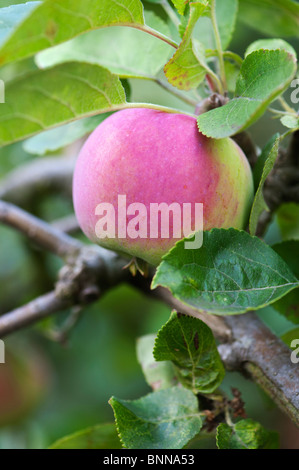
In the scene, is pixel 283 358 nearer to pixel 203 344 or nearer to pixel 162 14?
pixel 203 344

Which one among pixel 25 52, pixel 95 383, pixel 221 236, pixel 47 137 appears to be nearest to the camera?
pixel 25 52

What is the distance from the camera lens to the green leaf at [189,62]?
17.9 inches

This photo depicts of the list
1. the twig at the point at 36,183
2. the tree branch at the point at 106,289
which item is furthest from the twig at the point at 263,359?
the twig at the point at 36,183

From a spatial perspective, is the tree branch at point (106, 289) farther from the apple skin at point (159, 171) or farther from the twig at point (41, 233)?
the apple skin at point (159, 171)

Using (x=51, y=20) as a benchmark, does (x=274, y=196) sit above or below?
below

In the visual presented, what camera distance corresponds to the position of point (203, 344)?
0.52 metres

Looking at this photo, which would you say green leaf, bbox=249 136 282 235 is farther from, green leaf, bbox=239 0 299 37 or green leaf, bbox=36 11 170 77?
green leaf, bbox=239 0 299 37

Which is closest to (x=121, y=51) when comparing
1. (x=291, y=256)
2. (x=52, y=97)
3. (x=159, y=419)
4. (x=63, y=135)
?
(x=63, y=135)

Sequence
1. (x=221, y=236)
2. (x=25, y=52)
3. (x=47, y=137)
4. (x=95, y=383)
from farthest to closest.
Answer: (x=95, y=383)
(x=47, y=137)
(x=221, y=236)
(x=25, y=52)

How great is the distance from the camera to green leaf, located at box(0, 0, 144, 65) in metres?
0.36

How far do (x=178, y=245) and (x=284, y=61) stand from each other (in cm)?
19

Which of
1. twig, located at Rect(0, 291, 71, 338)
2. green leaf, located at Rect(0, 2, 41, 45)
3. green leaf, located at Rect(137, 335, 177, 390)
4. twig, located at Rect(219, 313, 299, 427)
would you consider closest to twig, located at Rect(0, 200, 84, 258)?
twig, located at Rect(0, 291, 71, 338)

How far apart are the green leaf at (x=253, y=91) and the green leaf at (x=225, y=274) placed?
0.35ft
